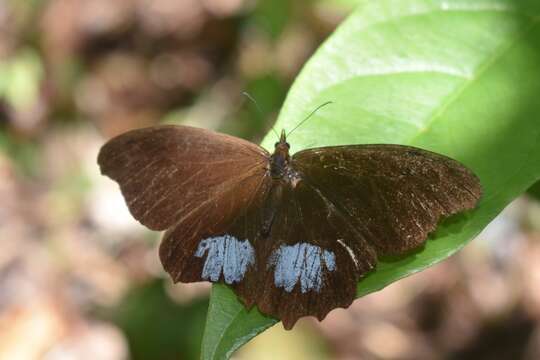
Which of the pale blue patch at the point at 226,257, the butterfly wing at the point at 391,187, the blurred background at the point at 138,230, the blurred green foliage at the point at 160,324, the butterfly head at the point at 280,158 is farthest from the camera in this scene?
the blurred background at the point at 138,230

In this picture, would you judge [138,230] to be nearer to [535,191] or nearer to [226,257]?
[226,257]

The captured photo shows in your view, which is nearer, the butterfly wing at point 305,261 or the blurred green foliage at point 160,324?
the butterfly wing at point 305,261

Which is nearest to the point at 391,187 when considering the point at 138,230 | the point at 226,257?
the point at 226,257

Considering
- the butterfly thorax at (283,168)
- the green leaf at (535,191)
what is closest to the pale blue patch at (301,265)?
the butterfly thorax at (283,168)

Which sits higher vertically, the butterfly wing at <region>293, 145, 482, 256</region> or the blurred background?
the blurred background

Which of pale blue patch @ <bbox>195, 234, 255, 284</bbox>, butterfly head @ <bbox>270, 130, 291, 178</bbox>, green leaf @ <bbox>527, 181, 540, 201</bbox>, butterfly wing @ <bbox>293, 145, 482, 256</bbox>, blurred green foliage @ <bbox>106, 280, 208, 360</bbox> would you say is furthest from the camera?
blurred green foliage @ <bbox>106, 280, 208, 360</bbox>

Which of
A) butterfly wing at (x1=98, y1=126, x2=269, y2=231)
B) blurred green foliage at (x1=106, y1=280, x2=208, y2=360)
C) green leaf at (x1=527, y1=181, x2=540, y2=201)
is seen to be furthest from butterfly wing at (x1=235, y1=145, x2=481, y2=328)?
blurred green foliage at (x1=106, y1=280, x2=208, y2=360)

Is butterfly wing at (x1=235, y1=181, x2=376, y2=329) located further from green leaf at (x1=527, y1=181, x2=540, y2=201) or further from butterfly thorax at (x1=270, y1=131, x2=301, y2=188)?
green leaf at (x1=527, y1=181, x2=540, y2=201)

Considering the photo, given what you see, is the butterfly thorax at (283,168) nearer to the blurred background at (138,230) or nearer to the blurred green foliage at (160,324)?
the blurred background at (138,230)
